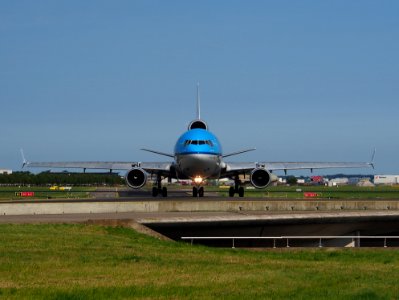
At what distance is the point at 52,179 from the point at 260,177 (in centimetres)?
11781

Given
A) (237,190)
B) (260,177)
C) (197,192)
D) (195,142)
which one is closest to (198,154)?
(195,142)

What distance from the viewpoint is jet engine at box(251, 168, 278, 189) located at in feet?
209

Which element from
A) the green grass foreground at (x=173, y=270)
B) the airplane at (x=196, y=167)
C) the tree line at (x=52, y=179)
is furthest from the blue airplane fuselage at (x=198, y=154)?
the tree line at (x=52, y=179)

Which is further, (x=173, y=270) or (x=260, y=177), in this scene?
(x=260, y=177)

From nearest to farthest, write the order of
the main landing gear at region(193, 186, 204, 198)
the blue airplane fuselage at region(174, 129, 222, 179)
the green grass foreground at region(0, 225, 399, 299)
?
the green grass foreground at region(0, 225, 399, 299), the blue airplane fuselage at region(174, 129, 222, 179), the main landing gear at region(193, 186, 204, 198)

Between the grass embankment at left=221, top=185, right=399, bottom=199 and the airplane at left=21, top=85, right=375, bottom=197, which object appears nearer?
the airplane at left=21, top=85, right=375, bottom=197

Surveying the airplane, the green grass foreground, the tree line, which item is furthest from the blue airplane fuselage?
the tree line

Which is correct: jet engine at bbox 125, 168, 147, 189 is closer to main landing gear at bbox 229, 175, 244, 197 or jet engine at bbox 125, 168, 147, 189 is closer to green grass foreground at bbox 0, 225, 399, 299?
main landing gear at bbox 229, 175, 244, 197

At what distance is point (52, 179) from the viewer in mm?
176125

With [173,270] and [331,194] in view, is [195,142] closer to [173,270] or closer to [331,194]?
[331,194]

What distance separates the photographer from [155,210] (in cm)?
4144

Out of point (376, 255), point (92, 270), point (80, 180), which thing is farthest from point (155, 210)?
point (80, 180)

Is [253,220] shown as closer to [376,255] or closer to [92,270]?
[376,255]

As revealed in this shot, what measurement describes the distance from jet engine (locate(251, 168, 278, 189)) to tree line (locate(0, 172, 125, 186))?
4070 inches
